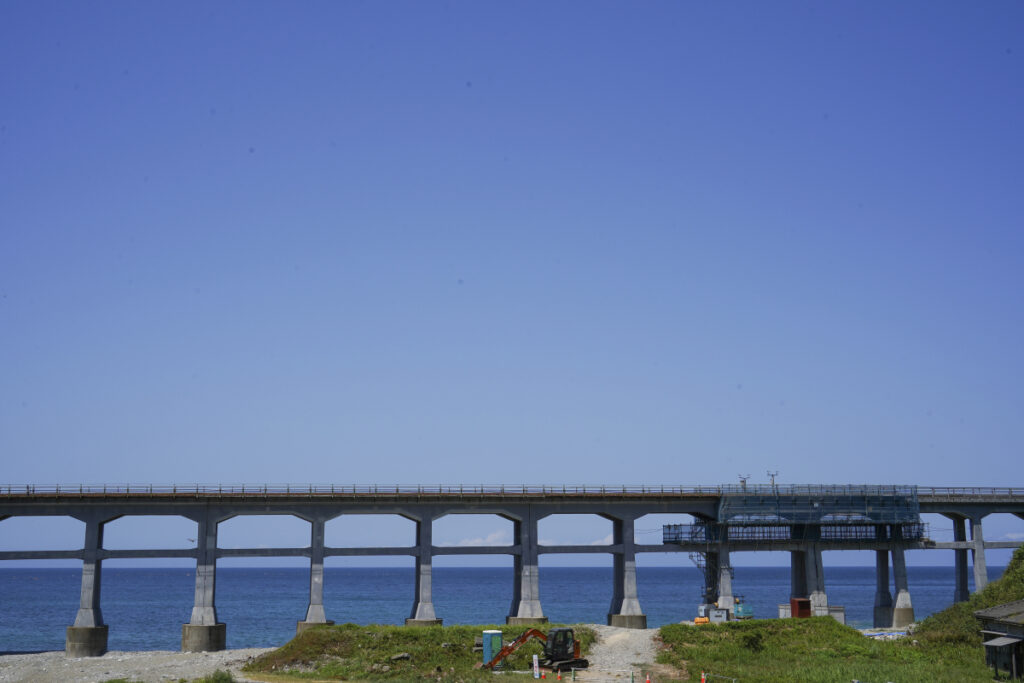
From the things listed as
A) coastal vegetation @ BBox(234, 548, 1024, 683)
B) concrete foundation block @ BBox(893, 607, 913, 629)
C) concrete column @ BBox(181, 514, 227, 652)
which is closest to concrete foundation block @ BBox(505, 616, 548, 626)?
coastal vegetation @ BBox(234, 548, 1024, 683)

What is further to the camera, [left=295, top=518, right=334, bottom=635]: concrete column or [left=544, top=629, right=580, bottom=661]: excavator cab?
[left=295, top=518, right=334, bottom=635]: concrete column

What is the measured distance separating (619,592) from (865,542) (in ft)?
66.7

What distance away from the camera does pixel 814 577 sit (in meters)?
71.2

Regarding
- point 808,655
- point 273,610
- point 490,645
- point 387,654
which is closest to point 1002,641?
point 808,655

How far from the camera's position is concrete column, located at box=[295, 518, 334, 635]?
6322 centimetres

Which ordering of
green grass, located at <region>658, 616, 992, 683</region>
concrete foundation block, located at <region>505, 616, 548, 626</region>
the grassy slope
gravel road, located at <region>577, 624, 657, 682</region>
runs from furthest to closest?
concrete foundation block, located at <region>505, 616, 548, 626</region> < gravel road, located at <region>577, 624, 657, 682</region> < the grassy slope < green grass, located at <region>658, 616, 992, 683</region>

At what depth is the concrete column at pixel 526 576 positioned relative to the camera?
65.8 metres

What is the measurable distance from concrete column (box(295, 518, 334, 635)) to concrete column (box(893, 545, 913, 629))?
42.8 m

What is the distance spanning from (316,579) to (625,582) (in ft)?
72.1

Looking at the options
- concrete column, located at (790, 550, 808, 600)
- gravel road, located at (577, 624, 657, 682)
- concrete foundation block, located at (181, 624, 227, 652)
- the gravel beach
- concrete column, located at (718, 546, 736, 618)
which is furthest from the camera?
concrete column, located at (790, 550, 808, 600)

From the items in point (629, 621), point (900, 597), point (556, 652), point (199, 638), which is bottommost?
point (199, 638)

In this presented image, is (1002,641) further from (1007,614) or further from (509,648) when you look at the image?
(509,648)

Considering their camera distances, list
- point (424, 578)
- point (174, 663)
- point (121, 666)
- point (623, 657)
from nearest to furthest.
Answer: point (623, 657)
point (121, 666)
point (174, 663)
point (424, 578)

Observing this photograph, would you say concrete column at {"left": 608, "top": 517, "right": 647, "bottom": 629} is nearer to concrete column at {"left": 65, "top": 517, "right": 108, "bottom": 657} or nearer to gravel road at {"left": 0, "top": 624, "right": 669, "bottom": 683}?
gravel road at {"left": 0, "top": 624, "right": 669, "bottom": 683}
